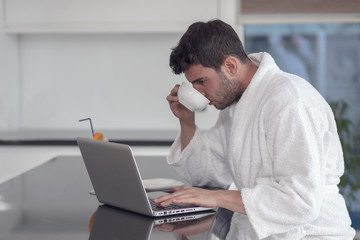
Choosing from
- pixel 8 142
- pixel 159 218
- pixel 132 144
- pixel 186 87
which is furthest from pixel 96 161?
pixel 8 142

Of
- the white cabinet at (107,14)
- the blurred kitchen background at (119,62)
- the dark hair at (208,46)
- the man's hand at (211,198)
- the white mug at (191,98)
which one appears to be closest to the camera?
the man's hand at (211,198)

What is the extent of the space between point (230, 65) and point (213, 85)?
79mm

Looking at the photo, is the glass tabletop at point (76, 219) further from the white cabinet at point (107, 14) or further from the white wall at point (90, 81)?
the white wall at point (90, 81)

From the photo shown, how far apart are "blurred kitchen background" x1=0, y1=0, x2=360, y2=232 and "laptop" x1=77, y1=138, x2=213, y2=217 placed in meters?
2.17

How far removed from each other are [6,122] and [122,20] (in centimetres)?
109

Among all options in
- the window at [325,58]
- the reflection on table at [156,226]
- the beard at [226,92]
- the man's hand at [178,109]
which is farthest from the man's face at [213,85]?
the window at [325,58]

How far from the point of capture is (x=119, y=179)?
5.23 feet

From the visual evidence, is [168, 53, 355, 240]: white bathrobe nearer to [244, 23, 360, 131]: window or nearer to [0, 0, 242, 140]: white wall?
[0, 0, 242, 140]: white wall

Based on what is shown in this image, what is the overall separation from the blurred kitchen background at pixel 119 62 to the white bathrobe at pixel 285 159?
2222 mm

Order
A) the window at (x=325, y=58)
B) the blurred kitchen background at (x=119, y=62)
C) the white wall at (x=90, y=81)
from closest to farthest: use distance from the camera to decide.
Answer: the blurred kitchen background at (x=119, y=62) → the white wall at (x=90, y=81) → the window at (x=325, y=58)

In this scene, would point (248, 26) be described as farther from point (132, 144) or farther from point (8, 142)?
point (8, 142)

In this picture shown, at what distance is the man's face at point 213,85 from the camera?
1.68m

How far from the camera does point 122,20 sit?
386cm

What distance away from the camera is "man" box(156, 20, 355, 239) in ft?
4.73
